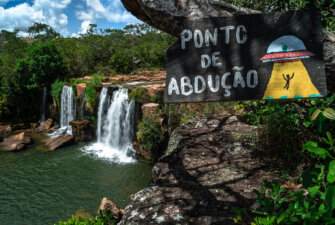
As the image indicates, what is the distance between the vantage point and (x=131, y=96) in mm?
8938

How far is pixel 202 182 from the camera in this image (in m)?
2.68

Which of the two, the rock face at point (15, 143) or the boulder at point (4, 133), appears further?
the boulder at point (4, 133)

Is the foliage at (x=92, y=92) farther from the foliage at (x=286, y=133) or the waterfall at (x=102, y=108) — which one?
the foliage at (x=286, y=133)

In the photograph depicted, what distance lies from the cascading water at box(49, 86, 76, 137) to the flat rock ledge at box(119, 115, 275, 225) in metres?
10.5

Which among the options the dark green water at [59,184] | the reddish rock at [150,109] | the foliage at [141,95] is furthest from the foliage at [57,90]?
the reddish rock at [150,109]

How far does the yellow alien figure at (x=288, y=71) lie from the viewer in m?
1.28

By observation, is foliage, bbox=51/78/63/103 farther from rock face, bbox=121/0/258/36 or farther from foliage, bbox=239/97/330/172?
rock face, bbox=121/0/258/36

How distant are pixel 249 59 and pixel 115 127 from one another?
885 cm

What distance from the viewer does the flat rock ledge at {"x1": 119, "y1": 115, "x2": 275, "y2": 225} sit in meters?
2.12

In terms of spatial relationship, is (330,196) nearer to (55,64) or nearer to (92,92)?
(92,92)

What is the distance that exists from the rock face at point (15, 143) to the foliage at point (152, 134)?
21.5ft

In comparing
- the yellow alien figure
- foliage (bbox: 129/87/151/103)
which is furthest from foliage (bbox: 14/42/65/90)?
the yellow alien figure

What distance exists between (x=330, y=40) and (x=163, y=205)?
1.99 m

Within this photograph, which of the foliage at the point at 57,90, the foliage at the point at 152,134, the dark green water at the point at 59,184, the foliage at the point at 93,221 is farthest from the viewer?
the foliage at the point at 57,90
